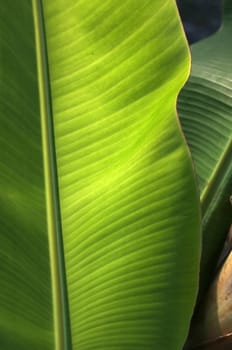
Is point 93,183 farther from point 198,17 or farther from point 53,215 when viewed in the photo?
point 198,17

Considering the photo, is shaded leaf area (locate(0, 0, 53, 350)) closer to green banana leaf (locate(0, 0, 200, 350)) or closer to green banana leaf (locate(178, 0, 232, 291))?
green banana leaf (locate(0, 0, 200, 350))

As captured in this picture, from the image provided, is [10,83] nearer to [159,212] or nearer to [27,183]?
[27,183]

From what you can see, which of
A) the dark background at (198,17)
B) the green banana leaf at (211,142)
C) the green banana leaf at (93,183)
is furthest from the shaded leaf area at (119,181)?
the dark background at (198,17)

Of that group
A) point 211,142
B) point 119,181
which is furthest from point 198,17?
point 119,181

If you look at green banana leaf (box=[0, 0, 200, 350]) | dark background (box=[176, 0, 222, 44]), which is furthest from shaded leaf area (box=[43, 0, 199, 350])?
dark background (box=[176, 0, 222, 44])

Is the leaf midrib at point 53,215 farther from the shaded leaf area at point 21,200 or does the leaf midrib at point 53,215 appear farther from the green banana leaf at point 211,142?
the green banana leaf at point 211,142

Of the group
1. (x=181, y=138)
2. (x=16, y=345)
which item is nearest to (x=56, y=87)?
(x=181, y=138)
